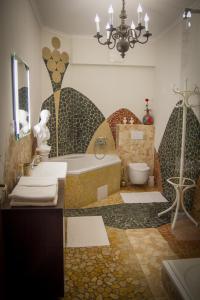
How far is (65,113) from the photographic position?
4.46 meters

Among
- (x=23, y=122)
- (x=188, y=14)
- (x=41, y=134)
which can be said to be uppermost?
(x=188, y=14)

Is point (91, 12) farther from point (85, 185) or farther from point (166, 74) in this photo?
point (85, 185)

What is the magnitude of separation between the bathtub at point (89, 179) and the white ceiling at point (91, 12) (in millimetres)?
2136

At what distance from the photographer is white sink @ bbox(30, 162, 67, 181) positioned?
2.40 meters

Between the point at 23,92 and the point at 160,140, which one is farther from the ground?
the point at 23,92

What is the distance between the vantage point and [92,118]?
4633 millimetres

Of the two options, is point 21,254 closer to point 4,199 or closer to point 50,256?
point 50,256

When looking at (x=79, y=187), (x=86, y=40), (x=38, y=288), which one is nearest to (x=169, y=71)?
(x=86, y=40)

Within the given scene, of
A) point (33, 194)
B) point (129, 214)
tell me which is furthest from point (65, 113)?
point (33, 194)

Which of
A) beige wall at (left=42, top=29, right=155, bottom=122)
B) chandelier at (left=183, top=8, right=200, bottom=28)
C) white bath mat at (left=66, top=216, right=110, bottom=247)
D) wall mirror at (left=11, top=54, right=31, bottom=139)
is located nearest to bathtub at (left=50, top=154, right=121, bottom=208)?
white bath mat at (left=66, top=216, right=110, bottom=247)

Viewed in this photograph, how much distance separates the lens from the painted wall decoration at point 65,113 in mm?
4289

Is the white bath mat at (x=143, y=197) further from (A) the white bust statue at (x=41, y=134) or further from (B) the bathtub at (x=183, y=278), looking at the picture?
(B) the bathtub at (x=183, y=278)

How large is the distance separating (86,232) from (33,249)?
47.1 inches

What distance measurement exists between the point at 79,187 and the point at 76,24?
8.02 feet
